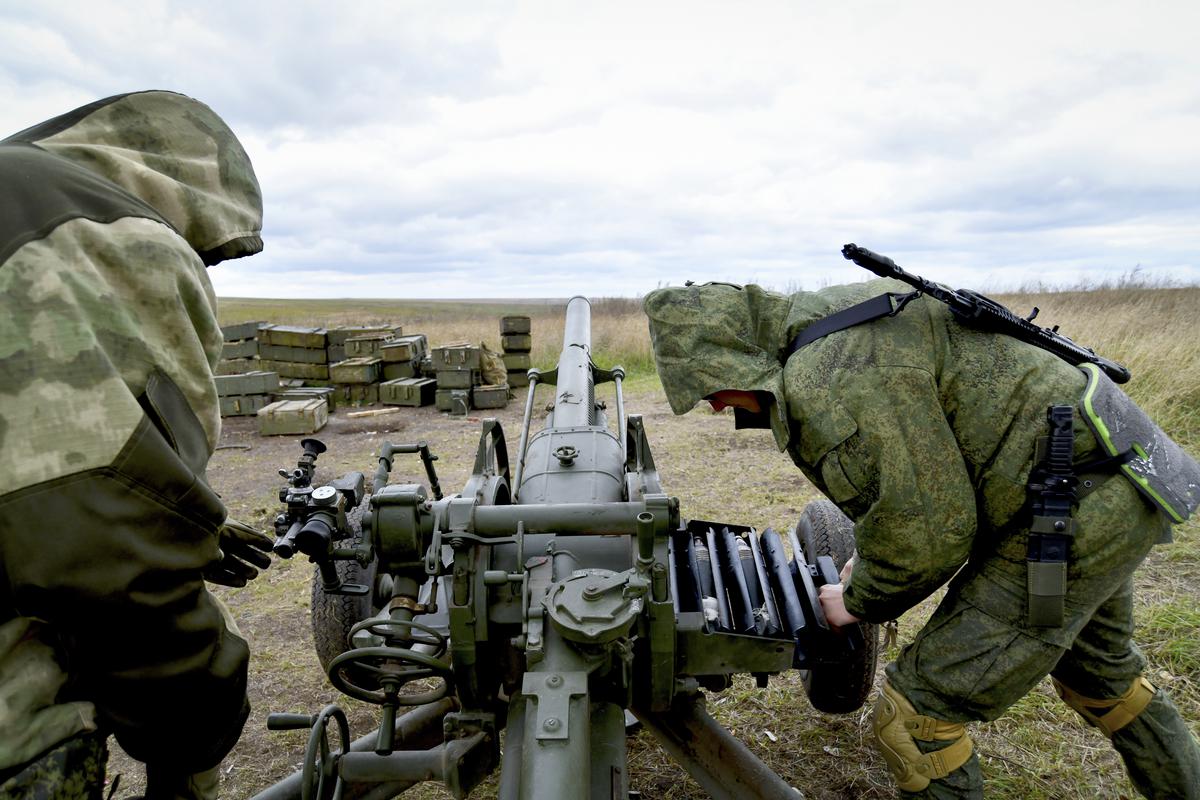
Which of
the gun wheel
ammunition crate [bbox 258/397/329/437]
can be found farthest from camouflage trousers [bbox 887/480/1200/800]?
ammunition crate [bbox 258/397/329/437]

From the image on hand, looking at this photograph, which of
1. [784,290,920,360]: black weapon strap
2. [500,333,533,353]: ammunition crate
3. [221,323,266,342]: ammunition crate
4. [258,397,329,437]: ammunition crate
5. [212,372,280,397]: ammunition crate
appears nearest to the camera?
[784,290,920,360]: black weapon strap

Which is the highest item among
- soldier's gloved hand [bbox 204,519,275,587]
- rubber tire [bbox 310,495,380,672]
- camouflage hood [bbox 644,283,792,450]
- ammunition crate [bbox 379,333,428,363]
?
camouflage hood [bbox 644,283,792,450]

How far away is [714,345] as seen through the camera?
8.07 ft

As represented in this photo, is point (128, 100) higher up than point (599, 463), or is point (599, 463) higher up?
point (128, 100)

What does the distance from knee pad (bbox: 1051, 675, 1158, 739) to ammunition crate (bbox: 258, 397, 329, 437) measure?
9.96 m

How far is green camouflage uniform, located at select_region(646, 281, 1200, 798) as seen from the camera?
2262mm

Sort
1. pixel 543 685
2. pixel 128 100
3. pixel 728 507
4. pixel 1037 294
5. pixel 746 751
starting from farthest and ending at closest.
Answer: pixel 1037 294
pixel 728 507
pixel 746 751
pixel 543 685
pixel 128 100

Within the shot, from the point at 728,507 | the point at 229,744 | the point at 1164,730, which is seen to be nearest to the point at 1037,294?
the point at 728,507

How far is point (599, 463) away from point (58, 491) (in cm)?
248

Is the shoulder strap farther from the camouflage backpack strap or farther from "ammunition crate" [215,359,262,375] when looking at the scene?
"ammunition crate" [215,359,262,375]

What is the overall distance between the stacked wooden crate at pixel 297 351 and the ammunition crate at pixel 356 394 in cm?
45

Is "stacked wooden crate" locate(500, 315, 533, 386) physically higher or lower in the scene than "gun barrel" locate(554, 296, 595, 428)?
lower

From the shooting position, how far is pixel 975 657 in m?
2.39

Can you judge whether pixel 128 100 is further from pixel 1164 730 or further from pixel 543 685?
pixel 1164 730
